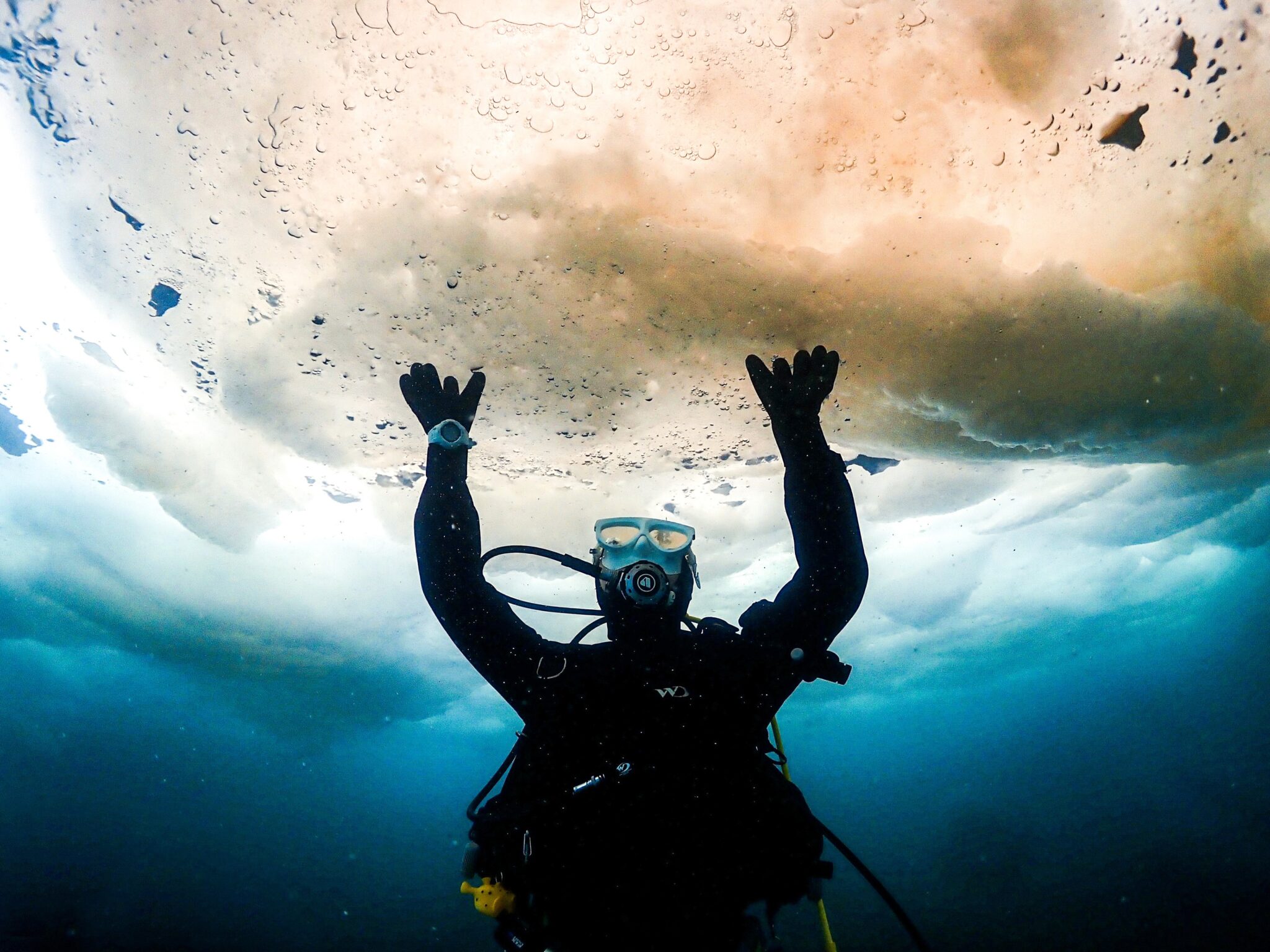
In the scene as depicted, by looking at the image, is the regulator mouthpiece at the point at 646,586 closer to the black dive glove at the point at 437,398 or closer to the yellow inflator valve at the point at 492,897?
the black dive glove at the point at 437,398

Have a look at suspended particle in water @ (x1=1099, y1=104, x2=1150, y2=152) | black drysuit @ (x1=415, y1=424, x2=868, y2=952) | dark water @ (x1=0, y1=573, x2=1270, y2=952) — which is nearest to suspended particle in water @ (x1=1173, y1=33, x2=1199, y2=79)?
suspended particle in water @ (x1=1099, y1=104, x2=1150, y2=152)

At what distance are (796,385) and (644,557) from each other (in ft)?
4.43

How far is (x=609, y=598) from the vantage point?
9.27 feet

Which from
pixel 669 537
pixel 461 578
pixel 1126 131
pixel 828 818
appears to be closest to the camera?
pixel 461 578

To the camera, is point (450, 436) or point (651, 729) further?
point (450, 436)

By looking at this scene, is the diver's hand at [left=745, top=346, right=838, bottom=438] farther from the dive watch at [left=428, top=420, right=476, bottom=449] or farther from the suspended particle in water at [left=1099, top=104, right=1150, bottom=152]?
the suspended particle in water at [left=1099, top=104, right=1150, bottom=152]

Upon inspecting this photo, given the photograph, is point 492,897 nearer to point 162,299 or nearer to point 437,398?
point 437,398

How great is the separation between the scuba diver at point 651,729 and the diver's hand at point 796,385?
0.01 metres

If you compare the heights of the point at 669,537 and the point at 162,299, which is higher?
the point at 162,299

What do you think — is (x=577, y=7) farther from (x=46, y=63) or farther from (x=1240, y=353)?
(x=1240, y=353)

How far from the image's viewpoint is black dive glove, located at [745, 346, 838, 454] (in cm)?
288

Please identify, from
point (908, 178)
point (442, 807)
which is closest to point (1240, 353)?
point (908, 178)

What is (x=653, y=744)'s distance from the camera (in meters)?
2.35

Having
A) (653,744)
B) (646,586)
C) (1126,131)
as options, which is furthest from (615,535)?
(1126,131)
